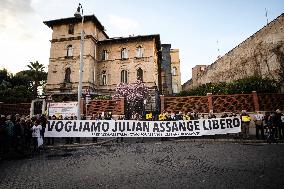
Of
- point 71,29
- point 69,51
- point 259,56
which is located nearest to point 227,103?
point 259,56

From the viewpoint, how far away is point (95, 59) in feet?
115

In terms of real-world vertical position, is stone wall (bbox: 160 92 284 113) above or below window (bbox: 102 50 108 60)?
below

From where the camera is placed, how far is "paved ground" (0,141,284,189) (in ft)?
20.3

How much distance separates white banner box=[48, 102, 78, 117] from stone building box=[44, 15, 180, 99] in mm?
9783

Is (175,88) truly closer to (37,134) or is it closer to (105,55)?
(105,55)

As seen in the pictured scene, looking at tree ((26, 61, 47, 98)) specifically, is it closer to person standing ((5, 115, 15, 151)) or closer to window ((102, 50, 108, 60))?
window ((102, 50, 108, 60))

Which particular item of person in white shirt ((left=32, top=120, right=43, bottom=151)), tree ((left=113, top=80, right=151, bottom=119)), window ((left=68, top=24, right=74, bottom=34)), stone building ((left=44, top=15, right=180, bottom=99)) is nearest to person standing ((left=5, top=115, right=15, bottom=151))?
person in white shirt ((left=32, top=120, right=43, bottom=151))

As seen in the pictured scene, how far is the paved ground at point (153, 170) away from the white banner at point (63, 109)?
40.5 ft

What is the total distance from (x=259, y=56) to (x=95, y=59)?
2158cm

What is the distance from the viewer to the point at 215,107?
2069cm

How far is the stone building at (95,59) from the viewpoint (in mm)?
33234

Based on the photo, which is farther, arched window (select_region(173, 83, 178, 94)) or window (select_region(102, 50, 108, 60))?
arched window (select_region(173, 83, 178, 94))

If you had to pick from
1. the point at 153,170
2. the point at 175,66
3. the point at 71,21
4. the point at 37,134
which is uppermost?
the point at 71,21

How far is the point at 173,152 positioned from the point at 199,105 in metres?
11.1
